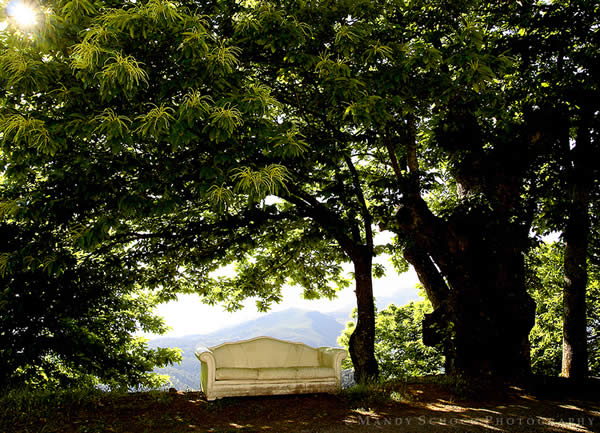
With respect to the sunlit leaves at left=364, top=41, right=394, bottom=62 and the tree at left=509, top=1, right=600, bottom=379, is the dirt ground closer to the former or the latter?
the tree at left=509, top=1, right=600, bottom=379

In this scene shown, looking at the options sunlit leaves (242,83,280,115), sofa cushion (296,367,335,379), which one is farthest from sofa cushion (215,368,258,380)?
sunlit leaves (242,83,280,115)

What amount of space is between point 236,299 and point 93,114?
30.0 ft

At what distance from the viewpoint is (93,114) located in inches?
178

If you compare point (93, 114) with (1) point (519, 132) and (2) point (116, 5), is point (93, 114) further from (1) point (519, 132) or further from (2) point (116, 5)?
(1) point (519, 132)

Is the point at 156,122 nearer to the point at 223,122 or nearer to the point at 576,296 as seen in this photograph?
the point at 223,122

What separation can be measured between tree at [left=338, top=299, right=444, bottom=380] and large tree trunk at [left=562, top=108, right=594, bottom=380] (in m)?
11.8

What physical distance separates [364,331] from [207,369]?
3.79 meters

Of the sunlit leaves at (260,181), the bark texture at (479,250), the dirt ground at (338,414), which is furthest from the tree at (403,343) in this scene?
the sunlit leaves at (260,181)

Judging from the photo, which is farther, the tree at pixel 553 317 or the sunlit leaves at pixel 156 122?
the tree at pixel 553 317

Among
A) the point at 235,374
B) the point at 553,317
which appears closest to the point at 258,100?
the point at 235,374

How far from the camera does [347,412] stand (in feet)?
20.4

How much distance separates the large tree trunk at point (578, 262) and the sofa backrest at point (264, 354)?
580 centimetres

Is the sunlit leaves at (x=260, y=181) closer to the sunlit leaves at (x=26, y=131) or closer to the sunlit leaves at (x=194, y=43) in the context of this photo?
the sunlit leaves at (x=194, y=43)

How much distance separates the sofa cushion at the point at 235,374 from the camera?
6.74m
